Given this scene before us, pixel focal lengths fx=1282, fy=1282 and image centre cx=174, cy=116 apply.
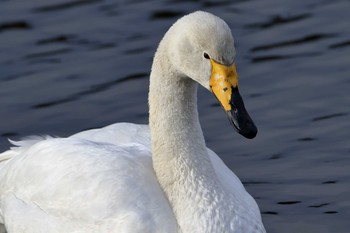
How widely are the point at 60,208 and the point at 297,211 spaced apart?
6.16ft

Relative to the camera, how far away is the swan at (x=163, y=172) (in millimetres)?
7363

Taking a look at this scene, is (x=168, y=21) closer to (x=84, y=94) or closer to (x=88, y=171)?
(x=84, y=94)

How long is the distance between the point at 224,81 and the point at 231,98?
0.35 feet

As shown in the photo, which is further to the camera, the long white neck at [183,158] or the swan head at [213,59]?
the long white neck at [183,158]

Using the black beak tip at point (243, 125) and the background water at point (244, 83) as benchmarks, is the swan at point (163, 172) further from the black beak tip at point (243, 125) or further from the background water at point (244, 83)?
the background water at point (244, 83)

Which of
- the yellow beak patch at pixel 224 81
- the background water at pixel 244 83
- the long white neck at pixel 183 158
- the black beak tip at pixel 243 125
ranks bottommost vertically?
the background water at pixel 244 83

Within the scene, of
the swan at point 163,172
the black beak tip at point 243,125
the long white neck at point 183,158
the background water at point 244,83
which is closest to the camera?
the black beak tip at point 243,125

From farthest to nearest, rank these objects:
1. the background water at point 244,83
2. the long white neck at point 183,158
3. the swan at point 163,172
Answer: the background water at point 244,83, the long white neck at point 183,158, the swan at point 163,172

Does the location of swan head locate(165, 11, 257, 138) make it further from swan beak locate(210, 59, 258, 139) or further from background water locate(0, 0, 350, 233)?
background water locate(0, 0, 350, 233)

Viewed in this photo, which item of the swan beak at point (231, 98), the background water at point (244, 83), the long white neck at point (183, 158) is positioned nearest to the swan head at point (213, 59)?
the swan beak at point (231, 98)

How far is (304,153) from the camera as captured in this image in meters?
9.66

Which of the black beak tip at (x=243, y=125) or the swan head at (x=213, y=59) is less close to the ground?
the swan head at (x=213, y=59)

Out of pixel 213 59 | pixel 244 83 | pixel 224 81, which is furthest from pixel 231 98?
pixel 244 83

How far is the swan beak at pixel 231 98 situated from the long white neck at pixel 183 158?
0.37 m
